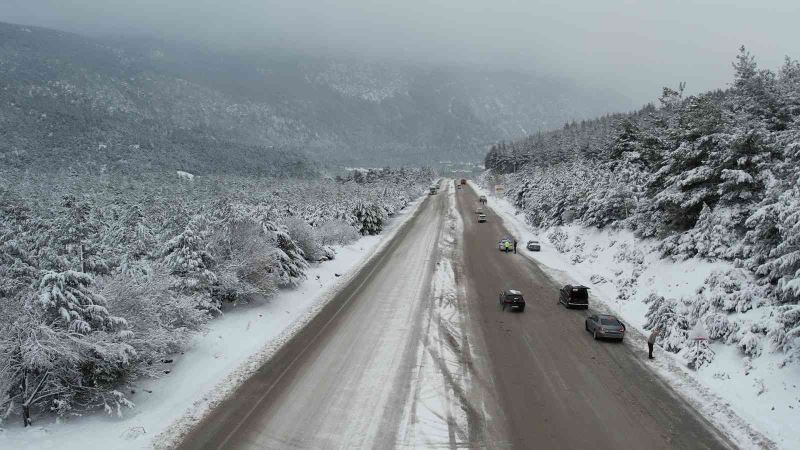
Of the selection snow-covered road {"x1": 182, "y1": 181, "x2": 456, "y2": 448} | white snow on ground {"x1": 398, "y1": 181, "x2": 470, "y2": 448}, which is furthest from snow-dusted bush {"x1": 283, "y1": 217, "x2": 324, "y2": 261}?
white snow on ground {"x1": 398, "y1": 181, "x2": 470, "y2": 448}

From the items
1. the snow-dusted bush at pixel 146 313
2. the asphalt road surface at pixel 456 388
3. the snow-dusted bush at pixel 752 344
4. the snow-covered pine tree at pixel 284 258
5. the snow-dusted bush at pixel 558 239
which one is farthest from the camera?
the snow-dusted bush at pixel 558 239

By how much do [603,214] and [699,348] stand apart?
26544 mm

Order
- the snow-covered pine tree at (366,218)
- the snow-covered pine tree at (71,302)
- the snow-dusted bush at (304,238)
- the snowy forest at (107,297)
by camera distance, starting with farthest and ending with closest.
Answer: the snow-covered pine tree at (366,218), the snow-dusted bush at (304,238), the snow-covered pine tree at (71,302), the snowy forest at (107,297)

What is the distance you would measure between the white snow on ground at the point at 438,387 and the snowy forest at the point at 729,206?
30.7 feet

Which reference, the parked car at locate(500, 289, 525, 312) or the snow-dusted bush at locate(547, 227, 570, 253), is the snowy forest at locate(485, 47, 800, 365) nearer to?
the snow-dusted bush at locate(547, 227, 570, 253)

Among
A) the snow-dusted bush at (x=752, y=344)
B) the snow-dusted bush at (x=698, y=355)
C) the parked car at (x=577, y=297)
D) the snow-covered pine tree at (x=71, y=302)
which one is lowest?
the parked car at (x=577, y=297)

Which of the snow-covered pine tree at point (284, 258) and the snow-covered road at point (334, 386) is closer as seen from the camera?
the snow-covered road at point (334, 386)

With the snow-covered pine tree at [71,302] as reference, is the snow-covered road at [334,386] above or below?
below

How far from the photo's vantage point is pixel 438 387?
17922 millimetres

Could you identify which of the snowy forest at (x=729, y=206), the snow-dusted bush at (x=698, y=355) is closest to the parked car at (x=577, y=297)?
the snowy forest at (x=729, y=206)

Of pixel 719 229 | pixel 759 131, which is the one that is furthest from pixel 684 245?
pixel 759 131

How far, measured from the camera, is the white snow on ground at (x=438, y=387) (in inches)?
569

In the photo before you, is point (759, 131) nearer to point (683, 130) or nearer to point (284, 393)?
point (683, 130)

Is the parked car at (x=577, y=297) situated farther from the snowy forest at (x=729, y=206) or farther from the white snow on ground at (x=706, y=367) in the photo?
the snowy forest at (x=729, y=206)
